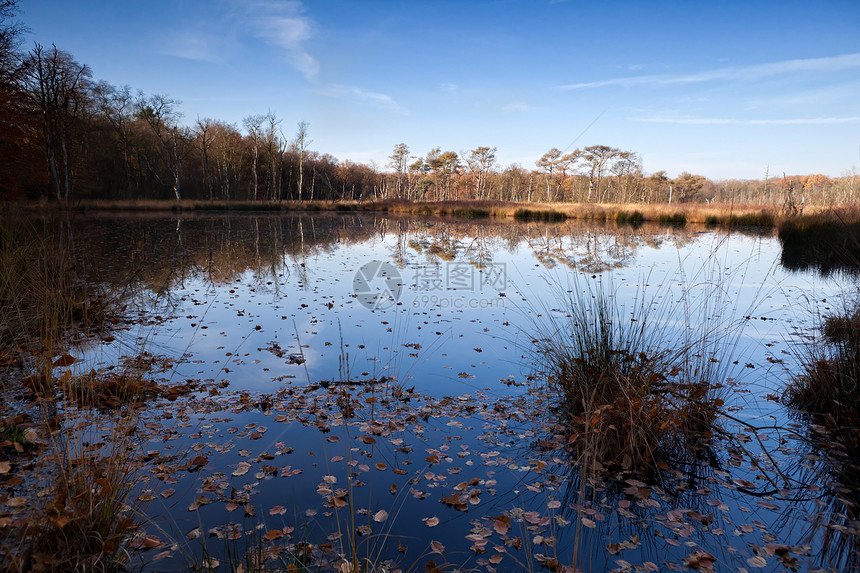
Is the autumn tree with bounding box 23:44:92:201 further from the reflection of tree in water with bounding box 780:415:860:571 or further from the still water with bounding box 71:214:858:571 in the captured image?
the reflection of tree in water with bounding box 780:415:860:571

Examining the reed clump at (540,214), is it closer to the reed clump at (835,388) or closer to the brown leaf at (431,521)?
the reed clump at (835,388)

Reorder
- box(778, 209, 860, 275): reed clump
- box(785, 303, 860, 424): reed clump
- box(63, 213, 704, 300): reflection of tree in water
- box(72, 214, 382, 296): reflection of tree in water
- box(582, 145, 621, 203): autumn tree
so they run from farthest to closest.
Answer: box(582, 145, 621, 203): autumn tree → box(778, 209, 860, 275): reed clump → box(63, 213, 704, 300): reflection of tree in water → box(72, 214, 382, 296): reflection of tree in water → box(785, 303, 860, 424): reed clump

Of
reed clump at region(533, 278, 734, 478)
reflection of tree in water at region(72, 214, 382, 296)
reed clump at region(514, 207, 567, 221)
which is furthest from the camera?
reed clump at region(514, 207, 567, 221)

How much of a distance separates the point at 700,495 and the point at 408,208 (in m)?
39.5

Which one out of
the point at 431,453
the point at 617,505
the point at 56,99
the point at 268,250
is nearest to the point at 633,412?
the point at 617,505

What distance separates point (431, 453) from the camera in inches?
132

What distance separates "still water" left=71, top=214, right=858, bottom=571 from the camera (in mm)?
2385

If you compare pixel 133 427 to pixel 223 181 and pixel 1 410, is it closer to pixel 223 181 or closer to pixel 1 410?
pixel 1 410

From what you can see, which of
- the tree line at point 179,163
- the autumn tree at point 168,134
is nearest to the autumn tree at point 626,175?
the tree line at point 179,163

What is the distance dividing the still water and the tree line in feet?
17.9

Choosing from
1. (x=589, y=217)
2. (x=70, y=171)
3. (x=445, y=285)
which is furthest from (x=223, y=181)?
(x=445, y=285)

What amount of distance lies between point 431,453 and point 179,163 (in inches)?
1671

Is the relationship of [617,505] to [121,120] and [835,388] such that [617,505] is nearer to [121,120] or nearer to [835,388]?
[835,388]

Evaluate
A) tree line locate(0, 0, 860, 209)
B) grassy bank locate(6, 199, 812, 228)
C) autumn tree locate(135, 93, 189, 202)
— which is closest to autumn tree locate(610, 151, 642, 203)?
tree line locate(0, 0, 860, 209)
